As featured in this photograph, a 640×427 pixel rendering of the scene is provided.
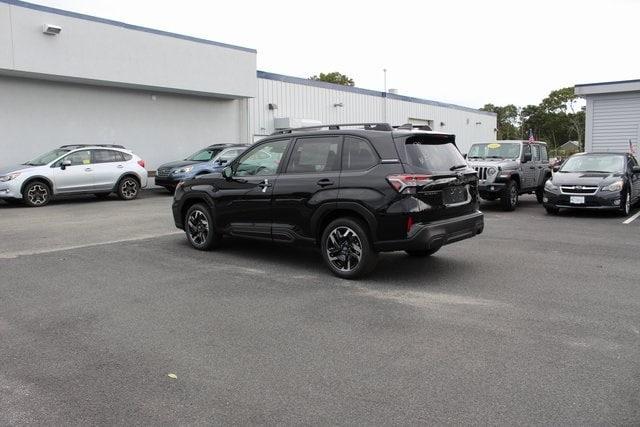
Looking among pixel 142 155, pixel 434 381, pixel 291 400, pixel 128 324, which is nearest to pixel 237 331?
pixel 128 324

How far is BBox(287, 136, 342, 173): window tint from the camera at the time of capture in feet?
22.0

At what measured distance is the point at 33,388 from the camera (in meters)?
3.70

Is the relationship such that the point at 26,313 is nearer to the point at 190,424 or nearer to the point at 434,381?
the point at 190,424

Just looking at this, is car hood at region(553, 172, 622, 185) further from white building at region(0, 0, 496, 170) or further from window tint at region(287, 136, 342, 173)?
white building at region(0, 0, 496, 170)

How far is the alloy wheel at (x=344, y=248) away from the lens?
6.45m

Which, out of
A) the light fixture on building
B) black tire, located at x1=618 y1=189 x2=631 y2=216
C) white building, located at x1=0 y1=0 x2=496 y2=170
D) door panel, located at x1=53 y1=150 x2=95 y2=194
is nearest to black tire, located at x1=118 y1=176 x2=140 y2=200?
door panel, located at x1=53 y1=150 x2=95 y2=194

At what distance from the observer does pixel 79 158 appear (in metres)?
15.5

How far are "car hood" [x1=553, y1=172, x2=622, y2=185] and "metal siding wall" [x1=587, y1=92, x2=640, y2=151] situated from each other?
438 inches

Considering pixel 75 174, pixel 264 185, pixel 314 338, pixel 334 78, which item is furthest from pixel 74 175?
pixel 334 78

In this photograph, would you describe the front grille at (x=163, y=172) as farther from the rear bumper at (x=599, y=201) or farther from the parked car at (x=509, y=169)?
the rear bumper at (x=599, y=201)

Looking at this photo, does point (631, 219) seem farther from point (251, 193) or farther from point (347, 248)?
point (251, 193)

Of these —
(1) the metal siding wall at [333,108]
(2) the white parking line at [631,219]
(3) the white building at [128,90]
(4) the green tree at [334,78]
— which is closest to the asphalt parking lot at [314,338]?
(2) the white parking line at [631,219]

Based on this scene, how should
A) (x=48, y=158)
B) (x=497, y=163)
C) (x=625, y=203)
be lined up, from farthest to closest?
(x=48, y=158)
(x=497, y=163)
(x=625, y=203)

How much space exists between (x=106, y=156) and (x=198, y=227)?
9.16 m
